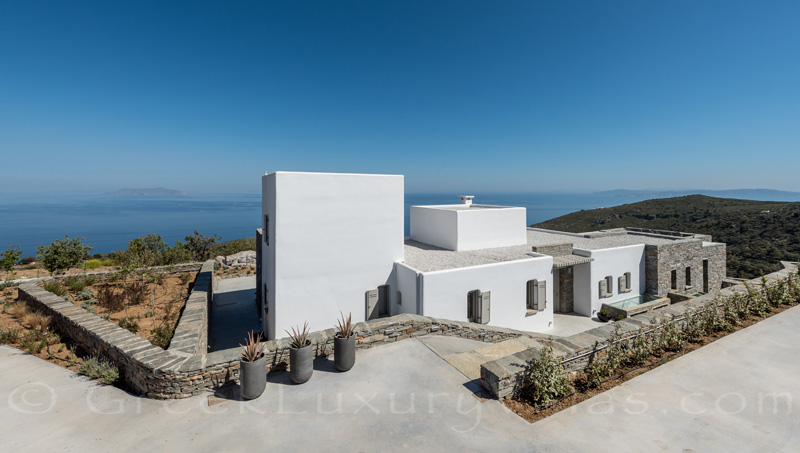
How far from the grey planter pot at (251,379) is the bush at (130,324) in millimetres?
4621

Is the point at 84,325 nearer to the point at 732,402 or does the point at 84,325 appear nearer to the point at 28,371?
the point at 28,371

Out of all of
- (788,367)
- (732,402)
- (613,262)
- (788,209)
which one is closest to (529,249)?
(613,262)

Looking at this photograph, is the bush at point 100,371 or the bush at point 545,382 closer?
the bush at point 545,382

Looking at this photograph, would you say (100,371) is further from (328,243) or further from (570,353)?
(570,353)

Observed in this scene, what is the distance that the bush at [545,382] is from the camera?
5.45 meters

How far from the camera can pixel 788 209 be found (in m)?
41.6

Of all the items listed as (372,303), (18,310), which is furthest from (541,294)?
(18,310)

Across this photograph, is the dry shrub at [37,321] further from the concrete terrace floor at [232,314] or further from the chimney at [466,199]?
the chimney at [466,199]

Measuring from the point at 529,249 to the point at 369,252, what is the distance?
8.27 m

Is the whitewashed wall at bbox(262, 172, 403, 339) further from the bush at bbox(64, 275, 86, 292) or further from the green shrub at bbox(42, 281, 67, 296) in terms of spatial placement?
the bush at bbox(64, 275, 86, 292)

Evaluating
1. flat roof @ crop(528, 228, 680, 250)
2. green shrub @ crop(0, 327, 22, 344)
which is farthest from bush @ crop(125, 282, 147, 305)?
flat roof @ crop(528, 228, 680, 250)

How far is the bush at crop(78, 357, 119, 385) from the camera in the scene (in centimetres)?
623

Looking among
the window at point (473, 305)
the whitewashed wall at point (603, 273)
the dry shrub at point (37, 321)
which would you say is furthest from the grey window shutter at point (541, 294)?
the dry shrub at point (37, 321)

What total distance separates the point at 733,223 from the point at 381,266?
162ft
